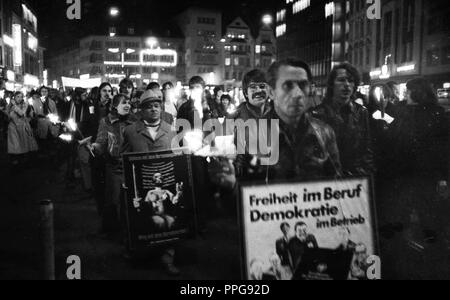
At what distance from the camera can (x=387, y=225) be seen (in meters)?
7.39

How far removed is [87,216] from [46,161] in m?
7.71

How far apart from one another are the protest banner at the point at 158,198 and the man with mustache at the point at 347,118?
1604 mm

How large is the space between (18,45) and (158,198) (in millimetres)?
55330

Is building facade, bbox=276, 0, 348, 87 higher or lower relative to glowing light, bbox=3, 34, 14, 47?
higher

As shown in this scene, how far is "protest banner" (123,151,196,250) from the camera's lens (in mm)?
5496

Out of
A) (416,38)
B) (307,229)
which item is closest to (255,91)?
(307,229)

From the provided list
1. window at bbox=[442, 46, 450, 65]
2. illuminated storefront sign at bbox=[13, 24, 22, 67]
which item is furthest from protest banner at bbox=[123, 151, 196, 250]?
illuminated storefront sign at bbox=[13, 24, 22, 67]

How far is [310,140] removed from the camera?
4652 mm

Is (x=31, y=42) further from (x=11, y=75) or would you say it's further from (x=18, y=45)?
(x=11, y=75)

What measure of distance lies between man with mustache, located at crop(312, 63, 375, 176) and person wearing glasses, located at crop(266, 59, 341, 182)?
698mm

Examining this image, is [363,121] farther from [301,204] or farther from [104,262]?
[104,262]

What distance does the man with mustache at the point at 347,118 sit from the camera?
5.50 m

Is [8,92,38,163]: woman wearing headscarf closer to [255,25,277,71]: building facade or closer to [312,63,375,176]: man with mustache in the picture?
[255,25,277,71]: building facade
